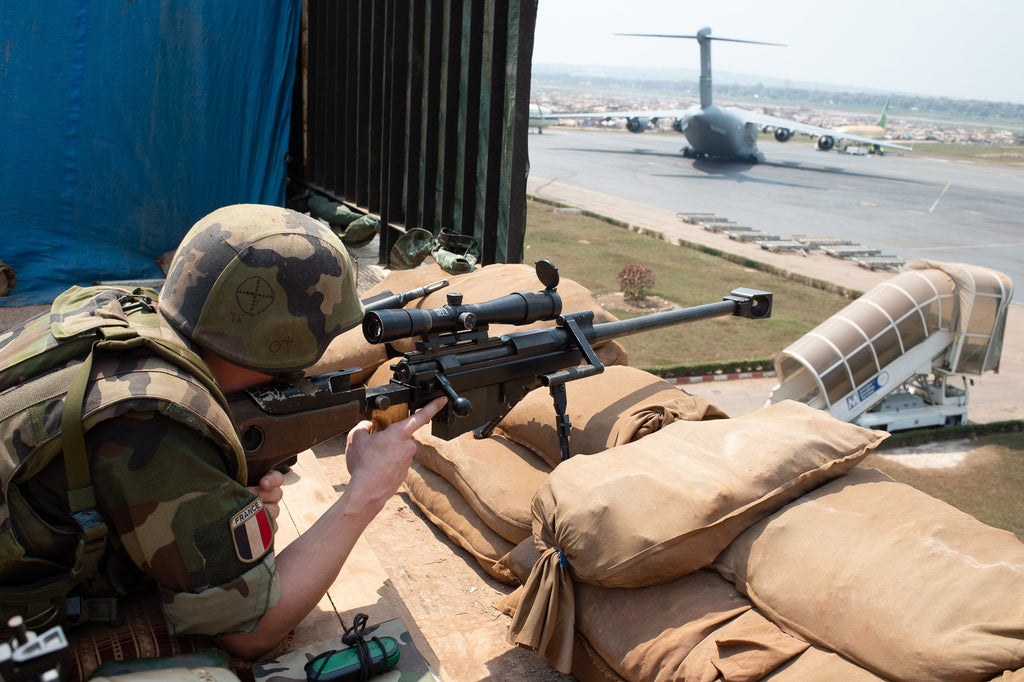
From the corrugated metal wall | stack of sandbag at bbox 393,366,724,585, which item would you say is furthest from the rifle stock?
the corrugated metal wall

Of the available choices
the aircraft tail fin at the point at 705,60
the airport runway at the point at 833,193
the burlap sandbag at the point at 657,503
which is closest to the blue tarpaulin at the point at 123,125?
the burlap sandbag at the point at 657,503

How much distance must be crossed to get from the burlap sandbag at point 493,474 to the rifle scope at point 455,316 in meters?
0.87

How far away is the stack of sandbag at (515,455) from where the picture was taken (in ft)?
11.9

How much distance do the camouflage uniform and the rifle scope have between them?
1.67 ft

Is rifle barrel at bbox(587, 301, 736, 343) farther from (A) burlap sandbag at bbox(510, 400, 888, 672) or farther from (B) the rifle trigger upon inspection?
(B) the rifle trigger

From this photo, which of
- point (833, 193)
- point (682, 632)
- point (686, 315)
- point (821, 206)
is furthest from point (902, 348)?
point (833, 193)

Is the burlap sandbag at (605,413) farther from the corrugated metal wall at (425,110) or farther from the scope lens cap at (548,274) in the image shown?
the corrugated metal wall at (425,110)

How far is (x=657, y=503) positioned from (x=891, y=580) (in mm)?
775

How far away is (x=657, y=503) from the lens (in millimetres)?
2818

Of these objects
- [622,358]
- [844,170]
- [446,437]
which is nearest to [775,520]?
[446,437]

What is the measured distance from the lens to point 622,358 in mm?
4520

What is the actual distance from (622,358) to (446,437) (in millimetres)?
1811

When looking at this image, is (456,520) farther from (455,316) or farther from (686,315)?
(686,315)

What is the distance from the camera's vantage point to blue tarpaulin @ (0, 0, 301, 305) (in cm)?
774
